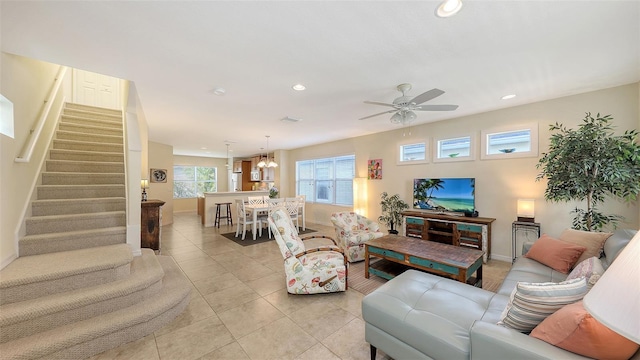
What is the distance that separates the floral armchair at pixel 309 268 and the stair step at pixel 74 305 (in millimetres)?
1374

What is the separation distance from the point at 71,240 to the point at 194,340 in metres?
1.92

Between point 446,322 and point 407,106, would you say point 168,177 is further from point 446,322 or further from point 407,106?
point 446,322

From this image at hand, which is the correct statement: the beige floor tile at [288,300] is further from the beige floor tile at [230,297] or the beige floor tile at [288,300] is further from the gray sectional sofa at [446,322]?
the gray sectional sofa at [446,322]

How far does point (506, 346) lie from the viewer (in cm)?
116

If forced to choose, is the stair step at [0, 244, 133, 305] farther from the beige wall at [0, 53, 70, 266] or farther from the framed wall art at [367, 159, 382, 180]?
the framed wall art at [367, 159, 382, 180]

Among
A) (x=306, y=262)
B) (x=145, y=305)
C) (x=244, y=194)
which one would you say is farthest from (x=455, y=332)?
(x=244, y=194)

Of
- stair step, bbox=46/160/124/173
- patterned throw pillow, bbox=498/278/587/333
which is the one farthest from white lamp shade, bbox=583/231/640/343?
stair step, bbox=46/160/124/173

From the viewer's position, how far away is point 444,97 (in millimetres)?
3391

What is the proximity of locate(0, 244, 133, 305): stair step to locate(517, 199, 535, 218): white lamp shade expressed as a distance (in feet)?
17.2

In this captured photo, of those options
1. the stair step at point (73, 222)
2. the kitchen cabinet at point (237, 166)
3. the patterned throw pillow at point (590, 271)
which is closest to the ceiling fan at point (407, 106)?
the patterned throw pillow at point (590, 271)

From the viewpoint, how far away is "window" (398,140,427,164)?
4997 millimetres

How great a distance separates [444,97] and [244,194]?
605cm

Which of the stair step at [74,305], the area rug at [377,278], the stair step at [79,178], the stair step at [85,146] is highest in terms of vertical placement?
the stair step at [85,146]

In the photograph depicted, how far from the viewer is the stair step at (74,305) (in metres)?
1.77
